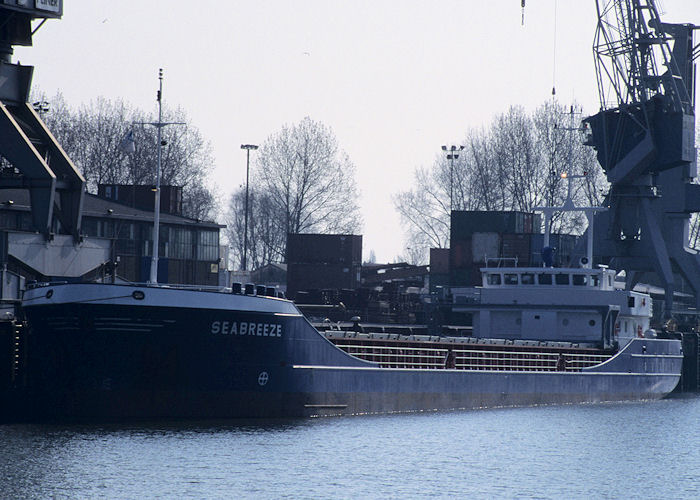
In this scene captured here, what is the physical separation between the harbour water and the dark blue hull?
2.01 feet

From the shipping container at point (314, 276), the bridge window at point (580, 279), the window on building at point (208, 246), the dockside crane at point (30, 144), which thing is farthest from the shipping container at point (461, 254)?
the dockside crane at point (30, 144)

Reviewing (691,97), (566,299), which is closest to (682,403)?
(566,299)

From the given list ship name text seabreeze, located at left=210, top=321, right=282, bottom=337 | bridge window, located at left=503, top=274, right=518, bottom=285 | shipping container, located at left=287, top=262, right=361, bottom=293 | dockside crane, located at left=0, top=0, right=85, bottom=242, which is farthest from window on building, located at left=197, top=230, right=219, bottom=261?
ship name text seabreeze, located at left=210, top=321, right=282, bottom=337

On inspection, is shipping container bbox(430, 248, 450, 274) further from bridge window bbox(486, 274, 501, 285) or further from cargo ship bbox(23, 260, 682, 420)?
cargo ship bbox(23, 260, 682, 420)

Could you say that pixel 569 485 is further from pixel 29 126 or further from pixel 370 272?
pixel 370 272

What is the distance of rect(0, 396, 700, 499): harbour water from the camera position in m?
25.7

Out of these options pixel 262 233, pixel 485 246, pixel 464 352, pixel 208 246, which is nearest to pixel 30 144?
pixel 464 352

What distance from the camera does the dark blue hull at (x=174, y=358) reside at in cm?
3195

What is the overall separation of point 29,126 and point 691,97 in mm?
39048

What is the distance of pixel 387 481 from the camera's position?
2698 centimetres

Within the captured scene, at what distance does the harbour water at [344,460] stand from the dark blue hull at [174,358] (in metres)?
0.61

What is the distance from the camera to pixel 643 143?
62188 millimetres

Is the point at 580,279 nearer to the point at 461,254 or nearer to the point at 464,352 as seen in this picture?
the point at 464,352

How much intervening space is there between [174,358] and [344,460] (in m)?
6.51
